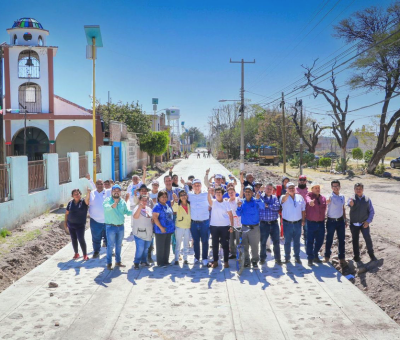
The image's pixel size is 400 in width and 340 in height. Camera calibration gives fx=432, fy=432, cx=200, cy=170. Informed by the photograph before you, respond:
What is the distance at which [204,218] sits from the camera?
26.3 feet

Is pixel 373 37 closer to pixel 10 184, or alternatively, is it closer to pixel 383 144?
pixel 383 144

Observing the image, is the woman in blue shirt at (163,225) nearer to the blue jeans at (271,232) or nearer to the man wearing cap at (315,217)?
the blue jeans at (271,232)

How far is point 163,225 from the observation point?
7.85m

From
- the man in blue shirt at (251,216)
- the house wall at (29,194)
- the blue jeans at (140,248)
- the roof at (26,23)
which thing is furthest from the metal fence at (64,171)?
the roof at (26,23)

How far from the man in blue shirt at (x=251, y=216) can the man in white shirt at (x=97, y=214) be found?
270 cm

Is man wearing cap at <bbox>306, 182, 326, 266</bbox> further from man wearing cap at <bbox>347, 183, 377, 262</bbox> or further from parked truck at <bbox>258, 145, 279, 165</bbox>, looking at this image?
parked truck at <bbox>258, 145, 279, 165</bbox>

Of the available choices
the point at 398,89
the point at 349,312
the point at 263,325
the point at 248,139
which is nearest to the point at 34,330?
the point at 263,325

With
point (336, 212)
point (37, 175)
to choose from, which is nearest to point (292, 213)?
point (336, 212)

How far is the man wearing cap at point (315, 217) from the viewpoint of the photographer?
26.0 feet

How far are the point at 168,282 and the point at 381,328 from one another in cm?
331

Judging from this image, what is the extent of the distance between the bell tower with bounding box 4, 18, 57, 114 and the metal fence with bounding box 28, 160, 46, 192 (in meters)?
13.8

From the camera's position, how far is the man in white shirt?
841cm

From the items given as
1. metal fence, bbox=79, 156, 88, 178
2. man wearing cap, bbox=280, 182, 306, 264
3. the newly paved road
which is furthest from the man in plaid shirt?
→ metal fence, bbox=79, 156, 88, 178

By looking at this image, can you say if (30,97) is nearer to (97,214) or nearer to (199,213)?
(97,214)
